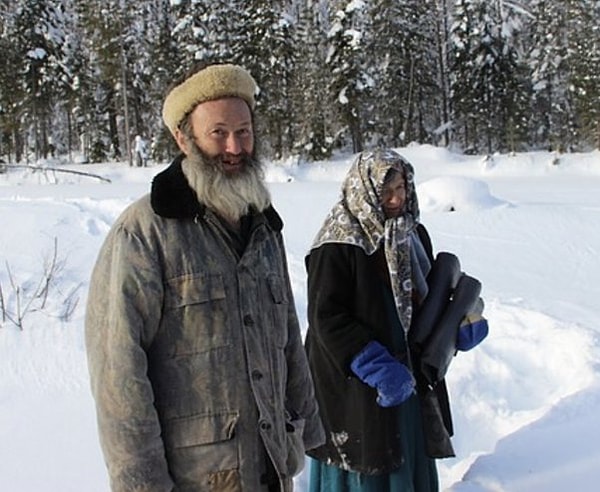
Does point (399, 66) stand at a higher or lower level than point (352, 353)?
higher

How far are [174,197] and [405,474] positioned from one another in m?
1.54

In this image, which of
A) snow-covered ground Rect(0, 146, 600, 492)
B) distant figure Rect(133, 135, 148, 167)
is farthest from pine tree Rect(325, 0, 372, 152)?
Answer: snow-covered ground Rect(0, 146, 600, 492)

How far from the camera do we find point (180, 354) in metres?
1.75

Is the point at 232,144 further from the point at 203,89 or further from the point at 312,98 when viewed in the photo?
the point at 312,98

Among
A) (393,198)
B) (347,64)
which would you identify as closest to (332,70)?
(347,64)

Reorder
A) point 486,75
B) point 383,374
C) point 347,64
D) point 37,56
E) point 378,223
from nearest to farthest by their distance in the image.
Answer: point 383,374
point 378,223
point 347,64
point 37,56
point 486,75

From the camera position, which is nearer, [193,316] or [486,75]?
[193,316]

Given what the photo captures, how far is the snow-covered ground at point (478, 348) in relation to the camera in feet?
11.4

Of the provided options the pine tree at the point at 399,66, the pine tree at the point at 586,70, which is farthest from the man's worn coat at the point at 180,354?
the pine tree at the point at 399,66

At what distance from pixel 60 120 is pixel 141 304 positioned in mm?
45532

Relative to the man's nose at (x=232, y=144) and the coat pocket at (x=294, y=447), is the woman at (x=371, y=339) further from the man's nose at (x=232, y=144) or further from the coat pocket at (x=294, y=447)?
the man's nose at (x=232, y=144)

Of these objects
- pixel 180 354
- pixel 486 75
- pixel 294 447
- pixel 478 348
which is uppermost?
pixel 486 75

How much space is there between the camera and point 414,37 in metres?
34.6

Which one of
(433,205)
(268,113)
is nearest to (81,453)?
(433,205)
